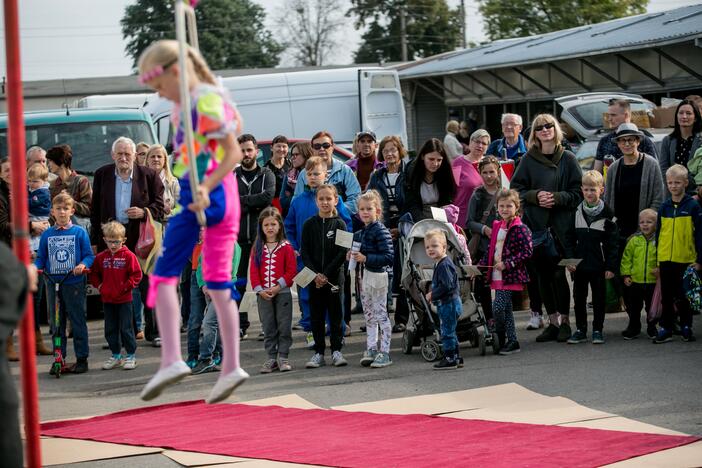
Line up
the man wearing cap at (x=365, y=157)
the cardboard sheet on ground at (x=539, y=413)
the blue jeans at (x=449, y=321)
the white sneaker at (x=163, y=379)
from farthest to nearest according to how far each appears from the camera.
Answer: the man wearing cap at (x=365, y=157) → the blue jeans at (x=449, y=321) → the cardboard sheet on ground at (x=539, y=413) → the white sneaker at (x=163, y=379)

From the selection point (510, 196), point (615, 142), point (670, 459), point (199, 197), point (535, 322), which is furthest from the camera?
point (615, 142)

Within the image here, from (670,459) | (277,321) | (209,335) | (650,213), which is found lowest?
(670,459)

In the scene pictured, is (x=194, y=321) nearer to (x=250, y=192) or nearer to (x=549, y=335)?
(x=250, y=192)

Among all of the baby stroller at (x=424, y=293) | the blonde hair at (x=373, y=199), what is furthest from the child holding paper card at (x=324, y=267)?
the baby stroller at (x=424, y=293)

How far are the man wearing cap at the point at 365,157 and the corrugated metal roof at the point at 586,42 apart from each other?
31.9ft

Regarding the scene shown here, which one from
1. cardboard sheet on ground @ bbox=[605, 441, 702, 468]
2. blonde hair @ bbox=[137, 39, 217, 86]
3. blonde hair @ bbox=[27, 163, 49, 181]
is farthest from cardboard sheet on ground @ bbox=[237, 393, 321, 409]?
blonde hair @ bbox=[137, 39, 217, 86]

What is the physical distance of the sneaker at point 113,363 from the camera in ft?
39.5

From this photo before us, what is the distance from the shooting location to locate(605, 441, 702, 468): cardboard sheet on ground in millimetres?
7562

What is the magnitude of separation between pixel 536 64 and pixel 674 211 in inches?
738

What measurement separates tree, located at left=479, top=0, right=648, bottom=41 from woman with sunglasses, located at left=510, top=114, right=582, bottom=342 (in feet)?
158

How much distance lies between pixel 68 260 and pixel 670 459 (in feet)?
20.3

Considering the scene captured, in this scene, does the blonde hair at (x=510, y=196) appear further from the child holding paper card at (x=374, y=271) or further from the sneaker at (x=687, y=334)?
the sneaker at (x=687, y=334)

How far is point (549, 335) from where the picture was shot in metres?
12.3

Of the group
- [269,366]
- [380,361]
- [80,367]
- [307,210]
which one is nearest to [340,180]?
[307,210]
